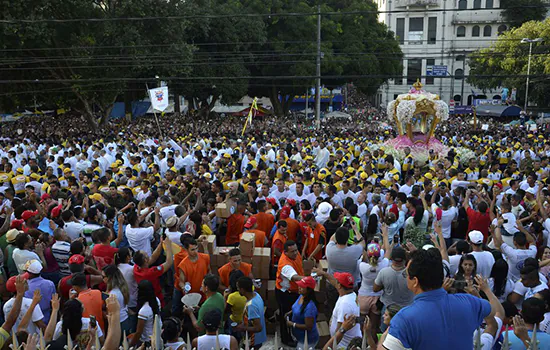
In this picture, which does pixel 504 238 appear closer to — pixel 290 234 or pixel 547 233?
pixel 547 233

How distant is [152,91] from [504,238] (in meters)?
13.2

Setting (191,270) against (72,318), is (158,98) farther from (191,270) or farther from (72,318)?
(72,318)

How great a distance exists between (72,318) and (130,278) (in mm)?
1459

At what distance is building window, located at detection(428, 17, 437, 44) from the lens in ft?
198

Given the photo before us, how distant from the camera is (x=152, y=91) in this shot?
678 inches

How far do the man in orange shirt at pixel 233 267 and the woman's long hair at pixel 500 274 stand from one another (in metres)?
2.97

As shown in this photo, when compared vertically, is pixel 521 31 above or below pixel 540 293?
above

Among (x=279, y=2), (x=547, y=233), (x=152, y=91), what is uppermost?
(x=279, y=2)

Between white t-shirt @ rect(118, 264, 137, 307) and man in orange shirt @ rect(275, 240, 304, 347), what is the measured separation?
5.45ft

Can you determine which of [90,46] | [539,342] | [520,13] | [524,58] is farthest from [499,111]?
[539,342]

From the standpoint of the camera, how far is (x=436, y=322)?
291 cm

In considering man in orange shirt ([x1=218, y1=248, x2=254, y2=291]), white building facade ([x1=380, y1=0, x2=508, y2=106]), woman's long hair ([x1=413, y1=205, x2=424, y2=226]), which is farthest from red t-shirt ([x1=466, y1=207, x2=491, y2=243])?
white building facade ([x1=380, y1=0, x2=508, y2=106])

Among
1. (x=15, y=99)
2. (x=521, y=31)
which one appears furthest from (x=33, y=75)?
(x=521, y=31)

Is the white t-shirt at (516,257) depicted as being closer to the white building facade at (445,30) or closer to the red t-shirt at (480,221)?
the red t-shirt at (480,221)
